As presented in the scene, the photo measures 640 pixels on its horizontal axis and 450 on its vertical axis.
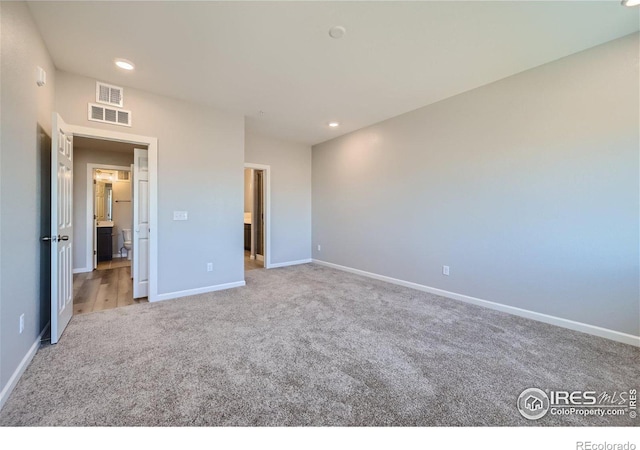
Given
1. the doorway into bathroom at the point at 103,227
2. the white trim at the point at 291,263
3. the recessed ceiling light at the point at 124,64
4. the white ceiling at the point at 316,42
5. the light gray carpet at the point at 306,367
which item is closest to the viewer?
the light gray carpet at the point at 306,367

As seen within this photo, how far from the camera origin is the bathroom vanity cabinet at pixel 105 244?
19.4 ft

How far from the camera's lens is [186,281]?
3607 millimetres

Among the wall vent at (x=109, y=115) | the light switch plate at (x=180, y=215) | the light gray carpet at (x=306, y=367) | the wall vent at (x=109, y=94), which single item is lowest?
the light gray carpet at (x=306, y=367)

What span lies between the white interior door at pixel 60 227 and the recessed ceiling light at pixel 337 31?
248 cm

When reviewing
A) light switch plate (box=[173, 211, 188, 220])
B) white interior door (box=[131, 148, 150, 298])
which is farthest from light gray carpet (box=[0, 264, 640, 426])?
light switch plate (box=[173, 211, 188, 220])

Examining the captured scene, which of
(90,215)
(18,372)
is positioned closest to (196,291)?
(18,372)

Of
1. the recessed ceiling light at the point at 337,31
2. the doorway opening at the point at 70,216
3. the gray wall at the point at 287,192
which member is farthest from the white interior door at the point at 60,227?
the gray wall at the point at 287,192

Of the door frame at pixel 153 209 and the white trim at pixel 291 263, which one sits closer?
the door frame at pixel 153 209

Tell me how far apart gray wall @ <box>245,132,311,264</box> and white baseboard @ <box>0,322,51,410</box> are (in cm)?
356

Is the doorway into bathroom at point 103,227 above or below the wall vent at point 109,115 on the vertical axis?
below

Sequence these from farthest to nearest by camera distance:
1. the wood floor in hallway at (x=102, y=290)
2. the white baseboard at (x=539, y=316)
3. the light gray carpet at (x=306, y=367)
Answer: the wood floor in hallway at (x=102, y=290), the white baseboard at (x=539, y=316), the light gray carpet at (x=306, y=367)

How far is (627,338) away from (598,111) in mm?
2088

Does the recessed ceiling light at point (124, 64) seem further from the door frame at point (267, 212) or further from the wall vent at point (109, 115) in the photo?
the door frame at point (267, 212)

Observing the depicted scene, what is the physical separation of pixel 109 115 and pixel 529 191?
4.86 metres
